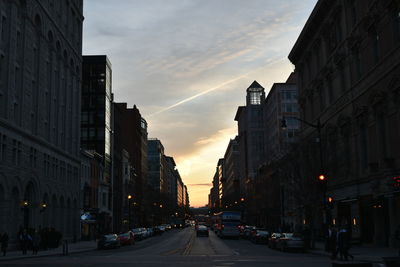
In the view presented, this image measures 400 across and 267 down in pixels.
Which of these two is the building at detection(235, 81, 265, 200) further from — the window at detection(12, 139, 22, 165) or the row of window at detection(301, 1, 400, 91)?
the window at detection(12, 139, 22, 165)

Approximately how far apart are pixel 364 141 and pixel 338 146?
5.33m

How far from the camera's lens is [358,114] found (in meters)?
46.4

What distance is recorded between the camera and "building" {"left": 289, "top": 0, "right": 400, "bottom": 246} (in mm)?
39594

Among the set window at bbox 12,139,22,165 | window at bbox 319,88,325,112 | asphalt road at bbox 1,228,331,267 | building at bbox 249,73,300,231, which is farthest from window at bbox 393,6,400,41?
building at bbox 249,73,300,231

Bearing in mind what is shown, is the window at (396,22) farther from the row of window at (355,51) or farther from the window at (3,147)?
the window at (3,147)

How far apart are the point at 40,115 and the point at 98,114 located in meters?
36.6

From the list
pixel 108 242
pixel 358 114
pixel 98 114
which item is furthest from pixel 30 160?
pixel 98 114

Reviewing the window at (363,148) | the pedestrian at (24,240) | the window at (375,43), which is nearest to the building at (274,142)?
the window at (363,148)

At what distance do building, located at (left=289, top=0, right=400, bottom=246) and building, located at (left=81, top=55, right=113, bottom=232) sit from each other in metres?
43.7

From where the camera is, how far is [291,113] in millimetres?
122062

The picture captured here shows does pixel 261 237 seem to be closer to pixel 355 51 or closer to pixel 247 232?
pixel 247 232

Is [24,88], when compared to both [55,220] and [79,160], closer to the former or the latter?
[55,220]

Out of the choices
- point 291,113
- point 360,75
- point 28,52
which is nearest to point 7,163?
point 28,52

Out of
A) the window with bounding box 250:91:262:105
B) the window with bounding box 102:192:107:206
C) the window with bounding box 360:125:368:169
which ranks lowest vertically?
the window with bounding box 102:192:107:206
